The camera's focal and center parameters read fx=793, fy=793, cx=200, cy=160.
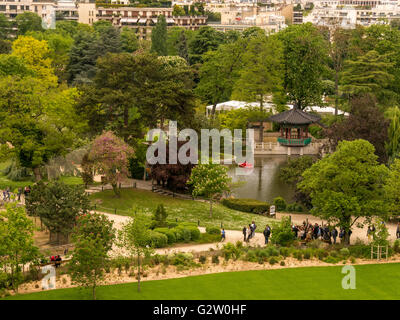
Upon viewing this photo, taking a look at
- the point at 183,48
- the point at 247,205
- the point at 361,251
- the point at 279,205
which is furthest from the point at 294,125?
the point at 183,48

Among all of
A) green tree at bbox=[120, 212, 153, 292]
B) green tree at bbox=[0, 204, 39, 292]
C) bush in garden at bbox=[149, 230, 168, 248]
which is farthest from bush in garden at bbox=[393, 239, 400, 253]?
green tree at bbox=[0, 204, 39, 292]

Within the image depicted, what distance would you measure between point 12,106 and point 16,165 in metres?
5.33

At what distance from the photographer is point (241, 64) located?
96.9m

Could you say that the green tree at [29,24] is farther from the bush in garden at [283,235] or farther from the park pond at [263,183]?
the bush in garden at [283,235]

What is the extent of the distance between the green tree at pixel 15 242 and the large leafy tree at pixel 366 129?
3372cm

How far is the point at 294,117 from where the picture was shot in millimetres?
88750

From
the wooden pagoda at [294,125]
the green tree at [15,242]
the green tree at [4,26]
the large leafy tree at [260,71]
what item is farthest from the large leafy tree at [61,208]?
the green tree at [4,26]

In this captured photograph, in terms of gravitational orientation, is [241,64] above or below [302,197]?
above

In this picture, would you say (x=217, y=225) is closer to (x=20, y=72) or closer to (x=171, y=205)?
(x=171, y=205)

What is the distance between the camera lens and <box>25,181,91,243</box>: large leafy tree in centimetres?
5169

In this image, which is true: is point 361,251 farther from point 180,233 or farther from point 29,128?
point 29,128

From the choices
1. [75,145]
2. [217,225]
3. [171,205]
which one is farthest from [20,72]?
[217,225]

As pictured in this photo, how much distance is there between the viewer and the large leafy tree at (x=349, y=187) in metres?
52.4

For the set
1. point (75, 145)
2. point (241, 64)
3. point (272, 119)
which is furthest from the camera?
point (241, 64)
